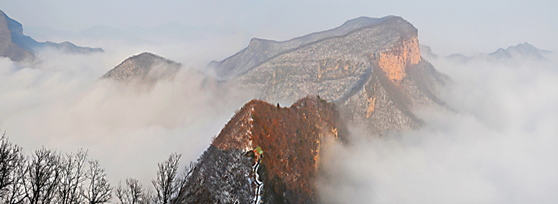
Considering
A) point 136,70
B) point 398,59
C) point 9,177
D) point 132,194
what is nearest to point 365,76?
point 398,59

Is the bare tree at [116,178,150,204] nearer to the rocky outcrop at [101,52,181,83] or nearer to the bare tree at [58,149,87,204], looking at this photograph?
the bare tree at [58,149,87,204]

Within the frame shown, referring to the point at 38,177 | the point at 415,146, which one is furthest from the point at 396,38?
the point at 38,177

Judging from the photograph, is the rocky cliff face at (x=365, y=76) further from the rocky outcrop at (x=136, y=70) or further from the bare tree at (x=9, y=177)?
the bare tree at (x=9, y=177)

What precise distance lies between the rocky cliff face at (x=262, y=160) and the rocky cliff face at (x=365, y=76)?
56.4 meters

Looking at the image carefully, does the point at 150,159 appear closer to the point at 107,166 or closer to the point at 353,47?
the point at 107,166

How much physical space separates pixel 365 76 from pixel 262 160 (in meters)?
105

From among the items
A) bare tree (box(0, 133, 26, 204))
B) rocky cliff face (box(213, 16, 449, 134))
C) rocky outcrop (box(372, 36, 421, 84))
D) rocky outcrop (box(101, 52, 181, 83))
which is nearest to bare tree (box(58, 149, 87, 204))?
bare tree (box(0, 133, 26, 204))

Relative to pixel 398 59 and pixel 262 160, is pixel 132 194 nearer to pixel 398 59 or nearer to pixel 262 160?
pixel 262 160

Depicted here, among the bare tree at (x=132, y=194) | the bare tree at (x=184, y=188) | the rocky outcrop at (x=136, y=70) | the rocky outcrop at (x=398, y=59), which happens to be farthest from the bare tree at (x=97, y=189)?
the rocky outcrop at (x=136, y=70)

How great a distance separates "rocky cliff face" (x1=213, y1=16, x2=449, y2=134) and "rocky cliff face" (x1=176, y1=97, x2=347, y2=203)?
185 feet

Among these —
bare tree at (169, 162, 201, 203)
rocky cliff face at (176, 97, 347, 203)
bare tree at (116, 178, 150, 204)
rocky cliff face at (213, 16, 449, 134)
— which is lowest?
bare tree at (116, 178, 150, 204)

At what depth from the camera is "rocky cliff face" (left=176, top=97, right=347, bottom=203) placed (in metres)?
41.7

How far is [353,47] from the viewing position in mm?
164625

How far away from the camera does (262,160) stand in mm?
49281
